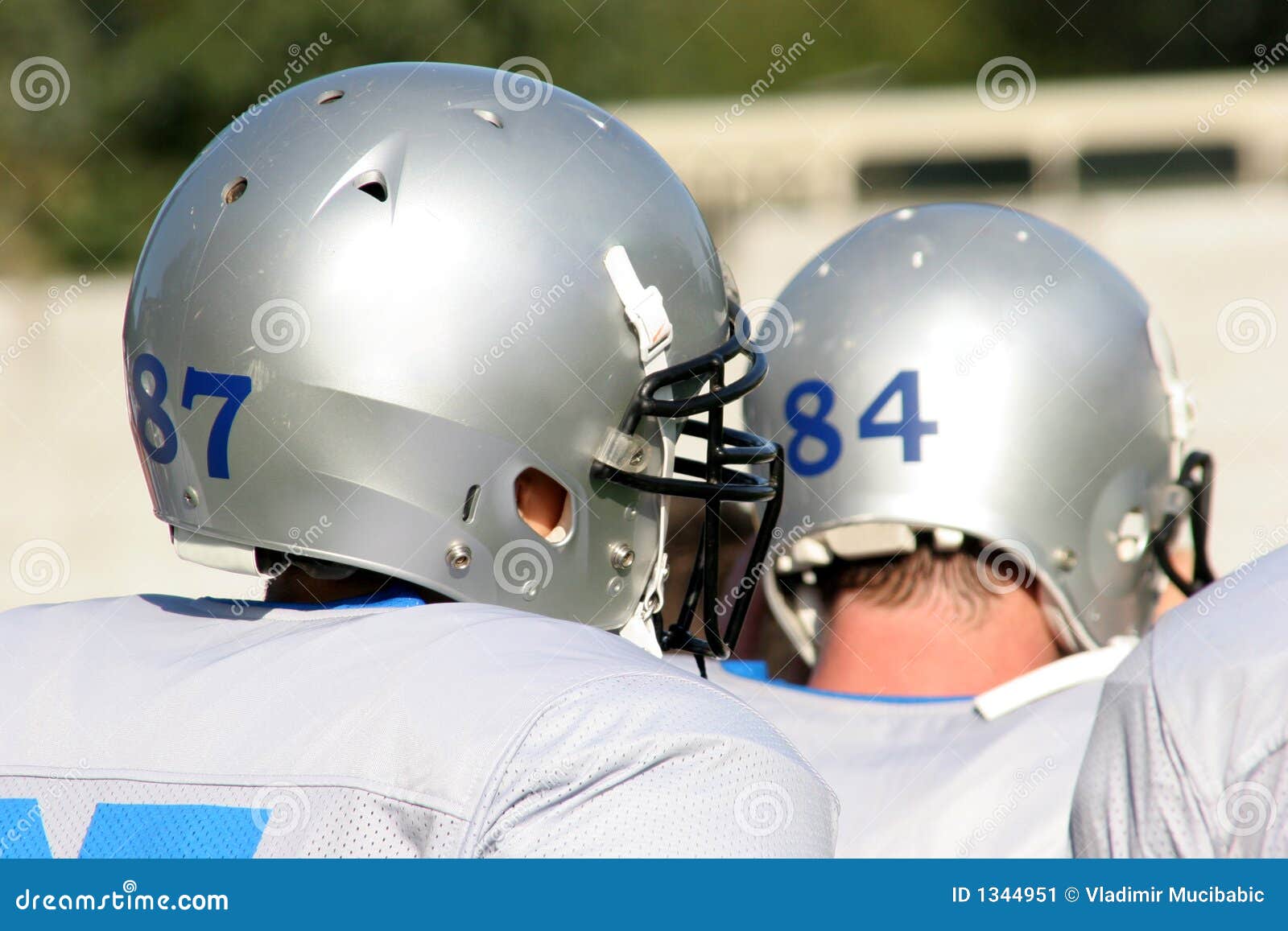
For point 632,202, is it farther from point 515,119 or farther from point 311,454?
point 311,454

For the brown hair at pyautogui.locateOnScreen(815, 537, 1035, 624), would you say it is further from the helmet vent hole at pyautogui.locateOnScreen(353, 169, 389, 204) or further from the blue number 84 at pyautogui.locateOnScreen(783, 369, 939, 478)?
the helmet vent hole at pyautogui.locateOnScreen(353, 169, 389, 204)

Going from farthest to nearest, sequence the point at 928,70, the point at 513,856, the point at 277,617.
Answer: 1. the point at 928,70
2. the point at 277,617
3. the point at 513,856

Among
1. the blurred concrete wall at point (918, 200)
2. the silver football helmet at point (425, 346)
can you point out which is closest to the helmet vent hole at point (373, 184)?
the silver football helmet at point (425, 346)

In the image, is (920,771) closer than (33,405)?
Yes

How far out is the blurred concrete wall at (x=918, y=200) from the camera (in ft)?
33.8

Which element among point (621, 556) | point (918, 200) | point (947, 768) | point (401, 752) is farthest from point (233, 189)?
point (918, 200)

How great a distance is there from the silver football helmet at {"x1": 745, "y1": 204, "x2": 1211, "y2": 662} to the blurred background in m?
5.94

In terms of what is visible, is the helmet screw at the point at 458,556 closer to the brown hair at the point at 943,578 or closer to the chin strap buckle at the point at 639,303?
the chin strap buckle at the point at 639,303

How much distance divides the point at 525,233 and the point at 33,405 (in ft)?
35.0

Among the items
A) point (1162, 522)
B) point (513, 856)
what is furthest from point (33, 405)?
point (513, 856)

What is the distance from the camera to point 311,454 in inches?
68.1

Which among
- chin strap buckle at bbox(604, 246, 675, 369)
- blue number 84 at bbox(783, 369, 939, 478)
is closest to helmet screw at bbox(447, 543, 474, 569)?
chin strap buckle at bbox(604, 246, 675, 369)

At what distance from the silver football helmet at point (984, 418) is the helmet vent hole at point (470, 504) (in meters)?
1.11

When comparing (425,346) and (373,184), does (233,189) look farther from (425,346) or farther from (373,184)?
(425,346)
